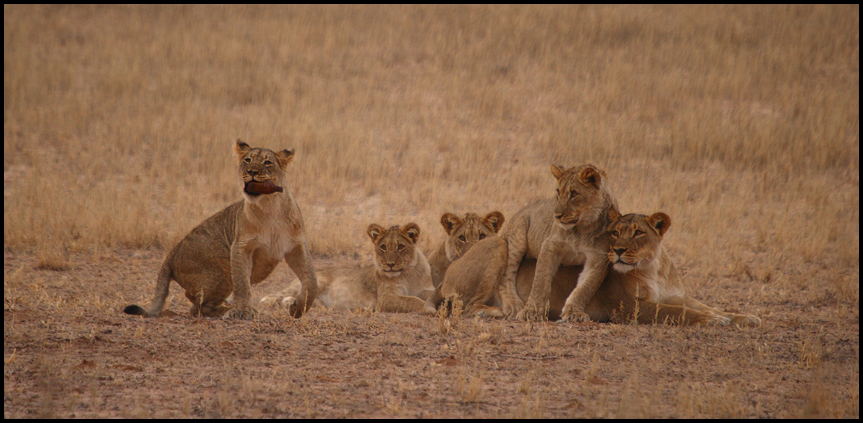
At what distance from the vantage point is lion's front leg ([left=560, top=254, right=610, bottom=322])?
6.82 metres

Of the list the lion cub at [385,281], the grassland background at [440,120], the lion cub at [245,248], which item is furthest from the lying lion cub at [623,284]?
the grassland background at [440,120]

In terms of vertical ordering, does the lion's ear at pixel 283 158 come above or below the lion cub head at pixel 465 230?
above

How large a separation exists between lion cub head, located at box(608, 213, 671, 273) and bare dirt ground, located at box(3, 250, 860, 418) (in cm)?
57

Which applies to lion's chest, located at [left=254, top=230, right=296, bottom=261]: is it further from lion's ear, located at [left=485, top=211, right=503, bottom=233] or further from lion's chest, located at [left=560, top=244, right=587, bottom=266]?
lion's ear, located at [left=485, top=211, right=503, bottom=233]

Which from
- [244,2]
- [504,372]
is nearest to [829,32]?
[244,2]

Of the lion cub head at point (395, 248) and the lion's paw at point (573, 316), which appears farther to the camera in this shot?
the lion cub head at point (395, 248)

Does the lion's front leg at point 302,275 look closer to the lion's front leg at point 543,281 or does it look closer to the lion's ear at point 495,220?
the lion's front leg at point 543,281

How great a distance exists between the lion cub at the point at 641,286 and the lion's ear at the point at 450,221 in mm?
1422

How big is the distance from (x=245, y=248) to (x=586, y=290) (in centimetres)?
296

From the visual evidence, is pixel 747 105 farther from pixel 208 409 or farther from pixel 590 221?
pixel 208 409

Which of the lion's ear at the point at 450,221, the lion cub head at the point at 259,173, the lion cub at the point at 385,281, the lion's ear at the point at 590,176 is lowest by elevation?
the lion cub at the point at 385,281

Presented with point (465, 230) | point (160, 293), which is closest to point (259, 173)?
point (160, 293)

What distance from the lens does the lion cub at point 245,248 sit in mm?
6500

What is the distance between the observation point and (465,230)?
27.5 feet
